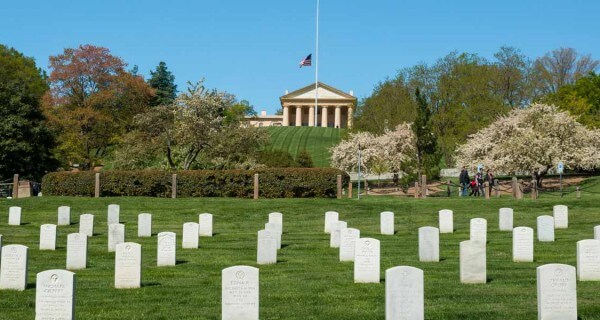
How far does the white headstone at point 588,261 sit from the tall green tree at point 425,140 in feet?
120

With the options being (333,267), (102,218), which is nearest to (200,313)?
(333,267)

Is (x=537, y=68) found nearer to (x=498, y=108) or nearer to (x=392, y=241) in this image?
(x=498, y=108)

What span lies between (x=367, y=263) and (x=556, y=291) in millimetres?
4592

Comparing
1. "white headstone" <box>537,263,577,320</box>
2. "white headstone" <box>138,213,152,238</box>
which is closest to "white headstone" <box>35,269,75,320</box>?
"white headstone" <box>537,263,577,320</box>

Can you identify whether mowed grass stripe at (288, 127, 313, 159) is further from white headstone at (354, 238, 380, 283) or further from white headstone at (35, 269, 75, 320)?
white headstone at (35, 269, 75, 320)

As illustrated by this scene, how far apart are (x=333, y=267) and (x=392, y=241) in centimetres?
626

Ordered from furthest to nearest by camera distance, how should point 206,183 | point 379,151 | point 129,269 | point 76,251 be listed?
point 379,151, point 206,183, point 76,251, point 129,269

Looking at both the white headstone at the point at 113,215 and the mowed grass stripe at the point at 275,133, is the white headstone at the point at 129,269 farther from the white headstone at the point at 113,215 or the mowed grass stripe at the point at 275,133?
the mowed grass stripe at the point at 275,133

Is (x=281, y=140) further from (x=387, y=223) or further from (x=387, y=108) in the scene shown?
(x=387, y=223)

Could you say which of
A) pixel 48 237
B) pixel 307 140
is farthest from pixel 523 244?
pixel 307 140

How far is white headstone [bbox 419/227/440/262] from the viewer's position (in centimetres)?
1773

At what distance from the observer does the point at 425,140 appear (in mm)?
52344

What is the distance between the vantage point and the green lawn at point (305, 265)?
12102mm

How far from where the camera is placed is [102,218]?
32594 mm
